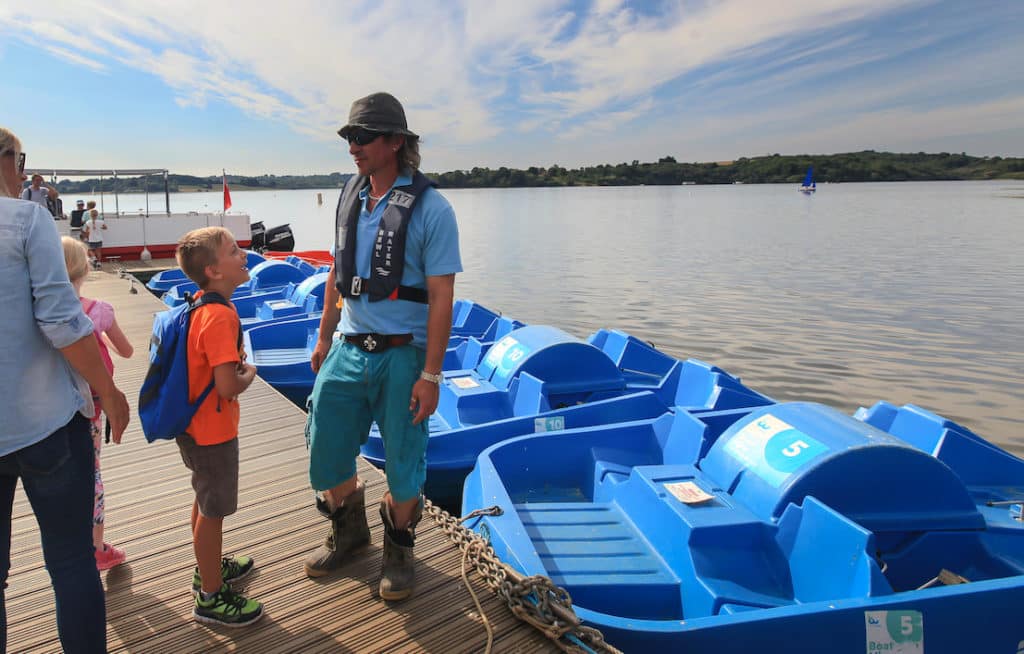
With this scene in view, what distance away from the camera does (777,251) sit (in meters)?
24.7

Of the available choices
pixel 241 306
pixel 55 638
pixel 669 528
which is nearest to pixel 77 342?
pixel 55 638

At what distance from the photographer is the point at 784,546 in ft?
10.4

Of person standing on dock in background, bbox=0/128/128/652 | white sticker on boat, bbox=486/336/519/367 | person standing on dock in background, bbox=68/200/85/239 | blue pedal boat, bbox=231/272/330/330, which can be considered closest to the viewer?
person standing on dock in background, bbox=0/128/128/652

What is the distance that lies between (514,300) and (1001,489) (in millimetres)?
14214

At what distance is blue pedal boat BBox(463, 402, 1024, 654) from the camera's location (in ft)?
8.74

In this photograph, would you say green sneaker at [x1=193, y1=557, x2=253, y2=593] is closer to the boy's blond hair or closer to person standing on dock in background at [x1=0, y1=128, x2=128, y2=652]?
person standing on dock in background at [x1=0, y1=128, x2=128, y2=652]

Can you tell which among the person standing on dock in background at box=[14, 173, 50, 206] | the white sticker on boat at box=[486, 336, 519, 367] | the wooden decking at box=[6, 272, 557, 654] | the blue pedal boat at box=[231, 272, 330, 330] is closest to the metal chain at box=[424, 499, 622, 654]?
the wooden decking at box=[6, 272, 557, 654]

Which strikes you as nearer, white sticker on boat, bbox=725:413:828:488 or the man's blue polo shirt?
the man's blue polo shirt

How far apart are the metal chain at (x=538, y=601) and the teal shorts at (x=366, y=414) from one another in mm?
526

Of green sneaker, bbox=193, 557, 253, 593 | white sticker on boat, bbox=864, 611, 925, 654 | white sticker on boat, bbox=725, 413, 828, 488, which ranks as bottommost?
white sticker on boat, bbox=864, 611, 925, 654

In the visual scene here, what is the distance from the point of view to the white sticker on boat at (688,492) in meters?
3.37

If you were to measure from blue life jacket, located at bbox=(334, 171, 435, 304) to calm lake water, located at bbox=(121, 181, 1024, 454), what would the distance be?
865 cm

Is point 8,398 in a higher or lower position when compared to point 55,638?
higher

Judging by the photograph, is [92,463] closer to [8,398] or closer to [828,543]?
[8,398]
